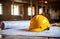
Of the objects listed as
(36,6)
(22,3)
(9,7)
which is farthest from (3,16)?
(36,6)

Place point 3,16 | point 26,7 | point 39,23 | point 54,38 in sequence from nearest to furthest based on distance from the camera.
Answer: point 54,38, point 39,23, point 3,16, point 26,7

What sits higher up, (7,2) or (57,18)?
(7,2)

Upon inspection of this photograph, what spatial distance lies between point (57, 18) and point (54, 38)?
7.00 metres

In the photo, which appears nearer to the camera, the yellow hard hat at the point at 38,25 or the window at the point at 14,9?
the yellow hard hat at the point at 38,25

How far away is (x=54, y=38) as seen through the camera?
62cm

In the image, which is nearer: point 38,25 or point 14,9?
point 38,25

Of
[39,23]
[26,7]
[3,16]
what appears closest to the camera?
[39,23]

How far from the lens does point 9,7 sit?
24.8ft

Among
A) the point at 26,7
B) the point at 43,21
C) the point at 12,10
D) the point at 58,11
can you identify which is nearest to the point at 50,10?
the point at 58,11

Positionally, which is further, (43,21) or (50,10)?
(50,10)

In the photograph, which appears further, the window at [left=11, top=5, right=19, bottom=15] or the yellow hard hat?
the window at [left=11, top=5, right=19, bottom=15]

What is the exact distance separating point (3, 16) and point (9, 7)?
0.54m

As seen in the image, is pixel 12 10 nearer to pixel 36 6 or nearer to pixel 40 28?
pixel 36 6

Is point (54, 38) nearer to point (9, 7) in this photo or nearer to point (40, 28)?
point (40, 28)
